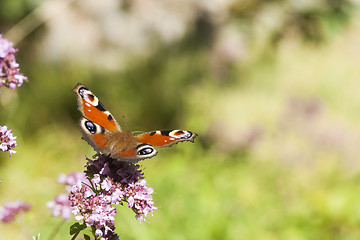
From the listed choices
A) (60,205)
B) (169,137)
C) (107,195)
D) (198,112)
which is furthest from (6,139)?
(198,112)

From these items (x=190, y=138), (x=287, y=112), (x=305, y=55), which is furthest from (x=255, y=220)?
(x=305, y=55)

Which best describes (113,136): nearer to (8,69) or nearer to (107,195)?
(107,195)

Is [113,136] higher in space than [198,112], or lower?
lower

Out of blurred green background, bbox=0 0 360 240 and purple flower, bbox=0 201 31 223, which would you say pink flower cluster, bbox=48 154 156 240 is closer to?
purple flower, bbox=0 201 31 223

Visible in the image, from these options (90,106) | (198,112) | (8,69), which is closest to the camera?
(8,69)

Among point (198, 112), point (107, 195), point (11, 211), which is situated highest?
point (198, 112)

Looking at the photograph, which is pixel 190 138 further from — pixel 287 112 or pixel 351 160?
pixel 351 160
